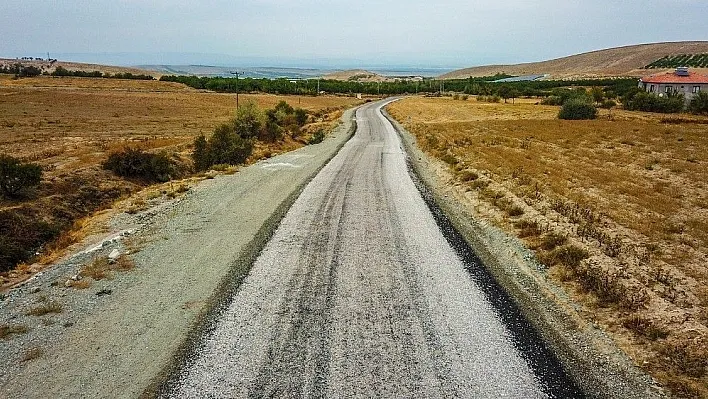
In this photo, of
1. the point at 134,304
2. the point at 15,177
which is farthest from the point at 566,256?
the point at 15,177

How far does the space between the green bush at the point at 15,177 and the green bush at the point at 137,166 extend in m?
3.76

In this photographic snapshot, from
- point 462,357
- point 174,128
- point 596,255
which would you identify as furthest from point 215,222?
point 174,128

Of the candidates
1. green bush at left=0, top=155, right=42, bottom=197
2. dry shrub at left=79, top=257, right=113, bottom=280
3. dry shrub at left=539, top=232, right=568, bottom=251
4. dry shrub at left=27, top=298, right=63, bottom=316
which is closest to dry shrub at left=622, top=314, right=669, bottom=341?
dry shrub at left=539, top=232, right=568, bottom=251

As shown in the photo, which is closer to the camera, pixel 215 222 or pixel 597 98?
pixel 215 222

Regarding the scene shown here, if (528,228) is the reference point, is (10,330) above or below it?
below

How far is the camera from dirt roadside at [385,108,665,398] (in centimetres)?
518

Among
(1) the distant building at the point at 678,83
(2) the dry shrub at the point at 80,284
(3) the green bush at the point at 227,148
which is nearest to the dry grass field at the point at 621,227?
(2) the dry shrub at the point at 80,284

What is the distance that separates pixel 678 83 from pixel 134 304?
293ft

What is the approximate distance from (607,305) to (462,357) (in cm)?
275

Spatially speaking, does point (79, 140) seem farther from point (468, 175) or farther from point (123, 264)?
point (123, 264)

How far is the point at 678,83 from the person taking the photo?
75.1 m

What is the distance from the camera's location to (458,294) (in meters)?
7.45

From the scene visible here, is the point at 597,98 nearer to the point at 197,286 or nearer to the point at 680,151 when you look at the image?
the point at 680,151

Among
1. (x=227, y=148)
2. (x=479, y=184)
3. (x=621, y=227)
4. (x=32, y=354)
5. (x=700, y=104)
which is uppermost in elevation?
(x=700, y=104)
